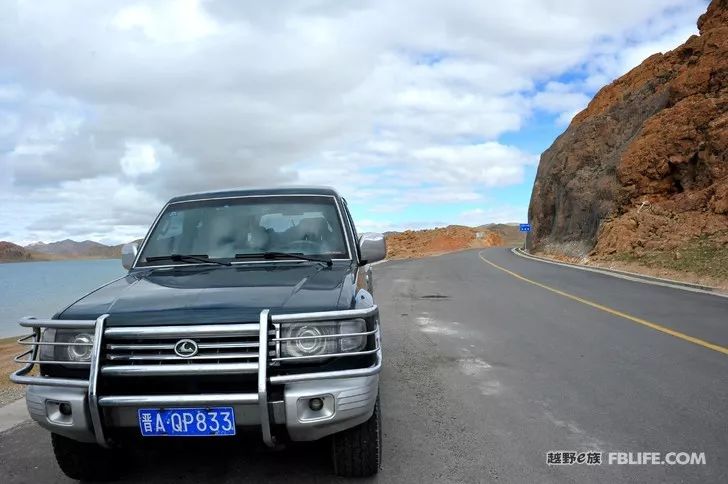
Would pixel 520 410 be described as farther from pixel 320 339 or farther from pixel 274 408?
pixel 274 408

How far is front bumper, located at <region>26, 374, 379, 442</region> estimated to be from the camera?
9.68 ft

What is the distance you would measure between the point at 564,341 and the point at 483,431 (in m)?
3.85

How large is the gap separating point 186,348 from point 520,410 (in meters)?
3.05

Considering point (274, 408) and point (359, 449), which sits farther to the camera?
point (359, 449)

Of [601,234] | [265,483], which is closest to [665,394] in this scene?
[265,483]

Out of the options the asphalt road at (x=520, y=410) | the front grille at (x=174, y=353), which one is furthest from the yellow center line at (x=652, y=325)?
the front grille at (x=174, y=353)

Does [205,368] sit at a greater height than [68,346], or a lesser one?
→ lesser

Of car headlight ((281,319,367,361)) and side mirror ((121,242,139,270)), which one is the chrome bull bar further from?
side mirror ((121,242,139,270))

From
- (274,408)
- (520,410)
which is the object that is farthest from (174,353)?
(520,410)

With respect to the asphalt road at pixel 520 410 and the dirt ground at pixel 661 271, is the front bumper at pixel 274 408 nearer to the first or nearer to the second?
the asphalt road at pixel 520 410

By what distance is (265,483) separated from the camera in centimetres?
347

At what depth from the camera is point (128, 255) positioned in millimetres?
4664

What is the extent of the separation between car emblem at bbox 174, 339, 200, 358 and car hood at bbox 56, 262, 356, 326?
0.35 ft

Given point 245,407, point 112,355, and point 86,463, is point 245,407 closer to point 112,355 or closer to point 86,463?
point 112,355
